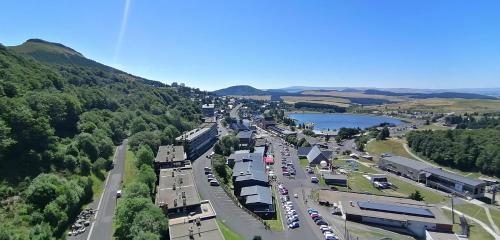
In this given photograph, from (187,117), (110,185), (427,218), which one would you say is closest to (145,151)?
(110,185)

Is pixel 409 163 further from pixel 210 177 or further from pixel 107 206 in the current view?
pixel 107 206

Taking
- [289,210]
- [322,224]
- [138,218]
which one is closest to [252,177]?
[289,210]

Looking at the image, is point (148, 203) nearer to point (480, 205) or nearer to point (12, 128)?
point (12, 128)

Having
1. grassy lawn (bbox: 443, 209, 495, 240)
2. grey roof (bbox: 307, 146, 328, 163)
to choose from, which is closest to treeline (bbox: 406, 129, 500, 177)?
grey roof (bbox: 307, 146, 328, 163)

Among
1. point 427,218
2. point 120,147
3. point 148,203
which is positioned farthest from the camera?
point 120,147

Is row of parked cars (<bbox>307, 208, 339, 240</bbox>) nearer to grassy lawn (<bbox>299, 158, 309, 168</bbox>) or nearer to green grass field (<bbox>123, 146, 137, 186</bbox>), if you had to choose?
green grass field (<bbox>123, 146, 137, 186</bbox>)

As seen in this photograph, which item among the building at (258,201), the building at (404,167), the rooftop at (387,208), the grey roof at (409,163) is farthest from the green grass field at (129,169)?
the grey roof at (409,163)
